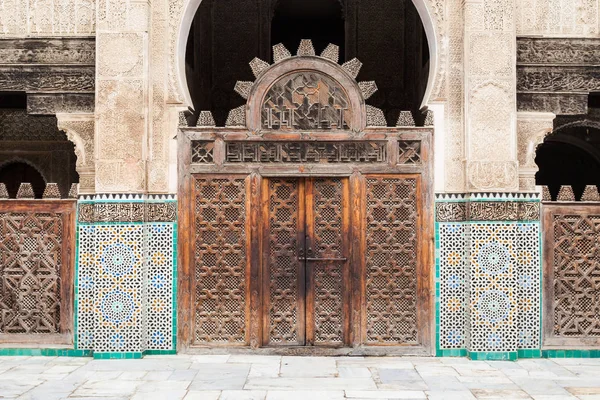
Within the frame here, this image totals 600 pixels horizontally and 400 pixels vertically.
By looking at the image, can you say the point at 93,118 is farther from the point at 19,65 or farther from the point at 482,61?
the point at 482,61

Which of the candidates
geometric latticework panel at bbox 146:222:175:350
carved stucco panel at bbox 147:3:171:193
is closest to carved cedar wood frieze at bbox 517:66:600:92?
carved stucco panel at bbox 147:3:171:193

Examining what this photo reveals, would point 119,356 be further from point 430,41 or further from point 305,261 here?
point 430,41

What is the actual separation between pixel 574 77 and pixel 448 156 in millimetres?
1292

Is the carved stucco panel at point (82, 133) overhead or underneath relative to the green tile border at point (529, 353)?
overhead

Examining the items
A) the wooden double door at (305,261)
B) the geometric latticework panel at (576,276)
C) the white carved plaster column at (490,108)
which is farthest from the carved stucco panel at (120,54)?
the geometric latticework panel at (576,276)

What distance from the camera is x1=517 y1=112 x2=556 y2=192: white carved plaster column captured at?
5.55m

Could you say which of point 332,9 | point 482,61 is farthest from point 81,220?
point 332,9

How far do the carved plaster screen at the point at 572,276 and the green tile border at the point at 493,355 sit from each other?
343 mm

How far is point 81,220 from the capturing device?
5.50 metres

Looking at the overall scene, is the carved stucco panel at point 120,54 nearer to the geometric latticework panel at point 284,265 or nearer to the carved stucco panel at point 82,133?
the carved stucco panel at point 82,133

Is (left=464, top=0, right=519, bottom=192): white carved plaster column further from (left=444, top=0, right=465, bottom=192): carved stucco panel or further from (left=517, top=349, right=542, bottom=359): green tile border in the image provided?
(left=517, top=349, right=542, bottom=359): green tile border

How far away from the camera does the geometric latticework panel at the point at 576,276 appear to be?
551 cm

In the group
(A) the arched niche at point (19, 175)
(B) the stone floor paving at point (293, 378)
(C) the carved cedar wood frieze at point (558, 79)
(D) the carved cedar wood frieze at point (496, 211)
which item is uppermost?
(C) the carved cedar wood frieze at point (558, 79)

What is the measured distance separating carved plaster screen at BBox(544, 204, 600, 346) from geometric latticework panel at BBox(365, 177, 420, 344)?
1104 millimetres
